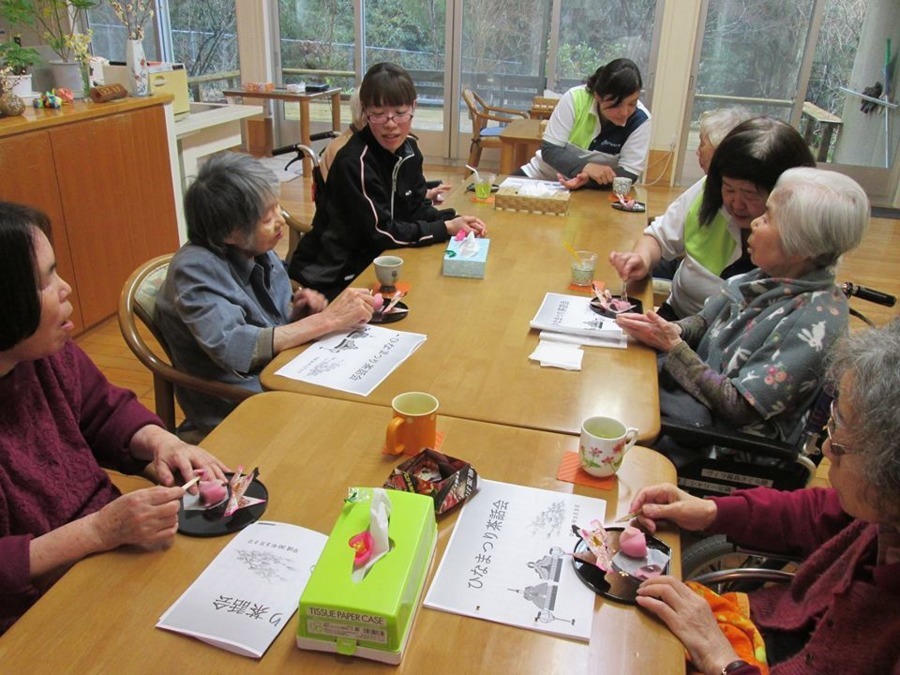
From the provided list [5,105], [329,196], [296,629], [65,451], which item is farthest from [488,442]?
[5,105]

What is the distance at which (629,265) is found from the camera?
220 centimetres

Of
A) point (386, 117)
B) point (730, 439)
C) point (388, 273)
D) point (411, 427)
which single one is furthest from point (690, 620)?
point (386, 117)

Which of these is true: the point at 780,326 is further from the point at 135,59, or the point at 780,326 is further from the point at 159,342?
the point at 135,59

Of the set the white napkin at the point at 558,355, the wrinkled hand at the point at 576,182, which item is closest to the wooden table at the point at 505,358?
the white napkin at the point at 558,355

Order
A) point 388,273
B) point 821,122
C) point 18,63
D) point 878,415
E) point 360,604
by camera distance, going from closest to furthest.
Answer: point 360,604, point 878,415, point 388,273, point 18,63, point 821,122

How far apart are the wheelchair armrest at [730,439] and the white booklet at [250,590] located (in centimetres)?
88

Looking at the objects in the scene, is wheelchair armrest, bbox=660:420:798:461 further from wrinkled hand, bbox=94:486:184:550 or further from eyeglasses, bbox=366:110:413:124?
eyeglasses, bbox=366:110:413:124

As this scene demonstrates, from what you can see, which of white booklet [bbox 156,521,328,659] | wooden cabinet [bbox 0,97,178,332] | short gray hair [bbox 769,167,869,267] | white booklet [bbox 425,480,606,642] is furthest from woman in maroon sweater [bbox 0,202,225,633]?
wooden cabinet [bbox 0,97,178,332]

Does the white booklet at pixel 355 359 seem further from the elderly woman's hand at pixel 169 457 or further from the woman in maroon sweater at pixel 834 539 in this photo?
the woman in maroon sweater at pixel 834 539

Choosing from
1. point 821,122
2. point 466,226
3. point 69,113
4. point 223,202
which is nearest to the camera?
point 223,202

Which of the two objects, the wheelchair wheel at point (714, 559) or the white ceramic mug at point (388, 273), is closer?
the wheelchair wheel at point (714, 559)

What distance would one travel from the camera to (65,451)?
1.28 meters

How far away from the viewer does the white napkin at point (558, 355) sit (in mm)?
1640

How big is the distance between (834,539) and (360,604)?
0.87 meters
